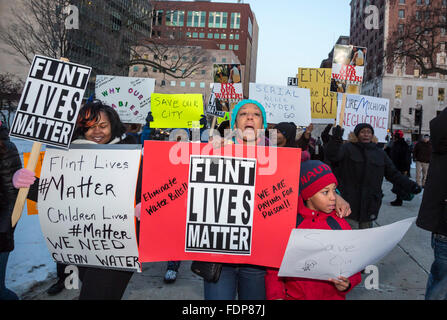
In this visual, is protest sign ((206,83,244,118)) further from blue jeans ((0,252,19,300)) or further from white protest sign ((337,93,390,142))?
blue jeans ((0,252,19,300))

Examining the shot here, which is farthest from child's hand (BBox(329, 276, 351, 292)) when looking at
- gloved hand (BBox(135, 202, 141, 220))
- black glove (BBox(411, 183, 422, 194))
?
black glove (BBox(411, 183, 422, 194))

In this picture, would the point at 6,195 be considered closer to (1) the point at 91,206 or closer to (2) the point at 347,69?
(1) the point at 91,206

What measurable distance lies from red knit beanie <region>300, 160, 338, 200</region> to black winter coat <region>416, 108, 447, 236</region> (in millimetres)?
841

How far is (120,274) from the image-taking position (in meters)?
2.43

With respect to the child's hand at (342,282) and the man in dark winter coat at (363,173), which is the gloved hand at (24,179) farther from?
the man in dark winter coat at (363,173)

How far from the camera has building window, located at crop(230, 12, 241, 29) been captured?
109125mm

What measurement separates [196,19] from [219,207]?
11442 cm

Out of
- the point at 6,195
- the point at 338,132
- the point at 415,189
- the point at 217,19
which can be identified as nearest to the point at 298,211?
the point at 415,189

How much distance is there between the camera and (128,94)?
6.99 m

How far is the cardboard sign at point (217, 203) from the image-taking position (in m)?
2.17

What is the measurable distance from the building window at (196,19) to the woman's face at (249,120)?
112 meters

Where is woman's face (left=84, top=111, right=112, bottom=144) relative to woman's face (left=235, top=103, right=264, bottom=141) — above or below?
below
